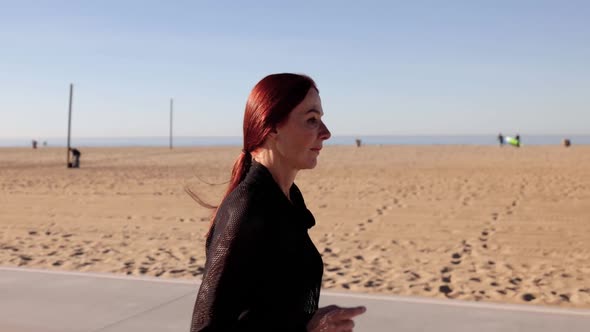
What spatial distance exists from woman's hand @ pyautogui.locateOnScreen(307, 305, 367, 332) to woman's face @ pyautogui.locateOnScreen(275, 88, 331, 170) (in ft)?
1.29

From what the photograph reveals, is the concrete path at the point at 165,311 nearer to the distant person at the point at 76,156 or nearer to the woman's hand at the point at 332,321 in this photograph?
the woman's hand at the point at 332,321

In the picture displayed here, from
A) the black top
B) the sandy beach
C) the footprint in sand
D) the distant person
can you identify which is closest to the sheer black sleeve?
the black top

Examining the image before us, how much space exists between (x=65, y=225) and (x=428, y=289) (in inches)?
281

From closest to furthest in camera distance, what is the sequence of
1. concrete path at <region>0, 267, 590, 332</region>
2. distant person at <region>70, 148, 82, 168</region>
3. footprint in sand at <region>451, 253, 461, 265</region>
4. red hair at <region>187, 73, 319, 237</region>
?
1. red hair at <region>187, 73, 319, 237</region>
2. concrete path at <region>0, 267, 590, 332</region>
3. footprint in sand at <region>451, 253, 461, 265</region>
4. distant person at <region>70, 148, 82, 168</region>

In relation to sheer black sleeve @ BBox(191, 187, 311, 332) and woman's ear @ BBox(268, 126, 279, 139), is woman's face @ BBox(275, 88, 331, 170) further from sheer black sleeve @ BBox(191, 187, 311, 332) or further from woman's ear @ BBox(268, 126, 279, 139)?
sheer black sleeve @ BBox(191, 187, 311, 332)

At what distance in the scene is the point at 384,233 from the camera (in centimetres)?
945

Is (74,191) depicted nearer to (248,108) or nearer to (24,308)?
(24,308)

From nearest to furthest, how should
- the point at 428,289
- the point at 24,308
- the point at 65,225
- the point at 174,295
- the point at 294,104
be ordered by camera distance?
the point at 294,104
the point at 24,308
the point at 174,295
the point at 428,289
the point at 65,225

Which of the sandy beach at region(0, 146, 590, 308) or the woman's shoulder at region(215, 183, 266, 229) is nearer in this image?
the woman's shoulder at region(215, 183, 266, 229)

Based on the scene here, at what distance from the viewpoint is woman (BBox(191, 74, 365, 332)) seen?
55.4 inches

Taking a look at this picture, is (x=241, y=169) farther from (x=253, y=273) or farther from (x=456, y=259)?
(x=456, y=259)

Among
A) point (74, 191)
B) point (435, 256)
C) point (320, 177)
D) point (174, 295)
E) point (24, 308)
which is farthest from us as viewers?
point (320, 177)

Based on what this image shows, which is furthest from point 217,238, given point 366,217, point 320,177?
point 320,177

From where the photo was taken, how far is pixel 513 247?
323 inches
